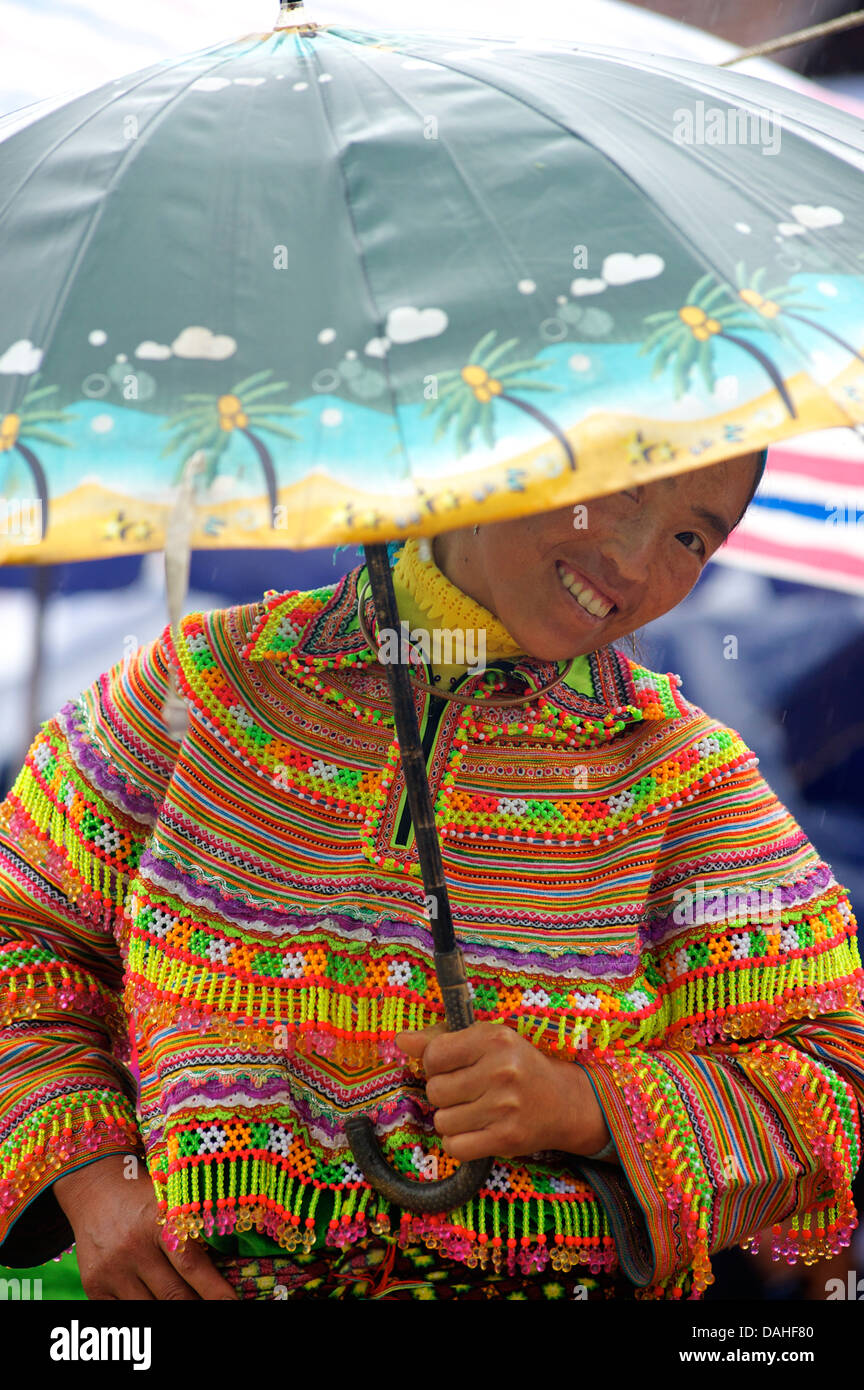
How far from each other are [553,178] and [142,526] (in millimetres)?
495

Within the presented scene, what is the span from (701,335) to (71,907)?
1.22m

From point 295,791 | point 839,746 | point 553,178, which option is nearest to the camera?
point 553,178

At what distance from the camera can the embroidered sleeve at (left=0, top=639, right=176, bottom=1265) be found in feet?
5.62

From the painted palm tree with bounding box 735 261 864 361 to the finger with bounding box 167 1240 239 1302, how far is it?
4.37 ft

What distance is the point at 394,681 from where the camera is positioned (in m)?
1.51

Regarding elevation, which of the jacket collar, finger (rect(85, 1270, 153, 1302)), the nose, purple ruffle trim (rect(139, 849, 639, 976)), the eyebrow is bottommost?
finger (rect(85, 1270, 153, 1302))

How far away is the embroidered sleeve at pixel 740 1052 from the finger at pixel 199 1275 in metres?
0.55

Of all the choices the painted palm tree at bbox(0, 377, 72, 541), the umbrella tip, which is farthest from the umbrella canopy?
the umbrella tip

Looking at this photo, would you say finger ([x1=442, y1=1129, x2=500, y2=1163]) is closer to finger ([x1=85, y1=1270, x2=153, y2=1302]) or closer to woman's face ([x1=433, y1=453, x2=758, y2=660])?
finger ([x1=85, y1=1270, x2=153, y2=1302])

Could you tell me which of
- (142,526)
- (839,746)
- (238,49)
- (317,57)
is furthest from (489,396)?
(839,746)

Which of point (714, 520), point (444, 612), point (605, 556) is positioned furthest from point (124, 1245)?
point (714, 520)

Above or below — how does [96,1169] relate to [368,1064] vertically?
below

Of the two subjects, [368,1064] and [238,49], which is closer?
[238,49]

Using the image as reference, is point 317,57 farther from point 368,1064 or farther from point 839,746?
point 839,746
